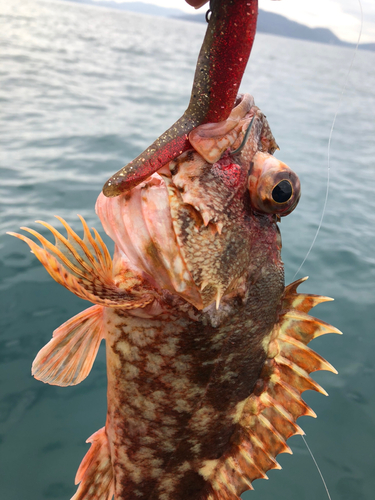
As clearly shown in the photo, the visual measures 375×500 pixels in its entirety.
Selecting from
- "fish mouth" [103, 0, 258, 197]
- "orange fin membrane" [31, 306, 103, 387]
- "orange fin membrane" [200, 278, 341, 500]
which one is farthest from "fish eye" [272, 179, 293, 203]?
"orange fin membrane" [31, 306, 103, 387]

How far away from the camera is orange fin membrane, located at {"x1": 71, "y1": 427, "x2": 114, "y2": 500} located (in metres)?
2.58

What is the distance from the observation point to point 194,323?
213cm

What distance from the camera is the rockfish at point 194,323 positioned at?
1955 millimetres

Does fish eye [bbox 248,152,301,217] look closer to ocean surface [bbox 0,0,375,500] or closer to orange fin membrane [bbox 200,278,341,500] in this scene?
orange fin membrane [bbox 200,278,341,500]

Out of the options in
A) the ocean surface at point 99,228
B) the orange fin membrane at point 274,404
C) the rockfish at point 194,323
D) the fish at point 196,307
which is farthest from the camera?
the ocean surface at point 99,228

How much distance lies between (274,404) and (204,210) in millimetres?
1426

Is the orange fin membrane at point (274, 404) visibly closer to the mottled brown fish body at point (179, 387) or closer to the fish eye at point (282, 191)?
the mottled brown fish body at point (179, 387)

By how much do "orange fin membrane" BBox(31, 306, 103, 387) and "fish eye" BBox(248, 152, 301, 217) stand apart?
1.11 meters

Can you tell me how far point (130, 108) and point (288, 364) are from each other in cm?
1456

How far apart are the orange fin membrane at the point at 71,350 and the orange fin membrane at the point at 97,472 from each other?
57cm

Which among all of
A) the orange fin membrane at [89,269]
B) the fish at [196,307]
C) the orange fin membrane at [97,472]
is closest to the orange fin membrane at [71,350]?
the fish at [196,307]

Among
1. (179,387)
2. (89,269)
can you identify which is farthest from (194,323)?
(89,269)

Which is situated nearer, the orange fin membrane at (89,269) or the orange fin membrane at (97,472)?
the orange fin membrane at (89,269)

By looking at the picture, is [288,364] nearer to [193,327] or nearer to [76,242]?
[193,327]
